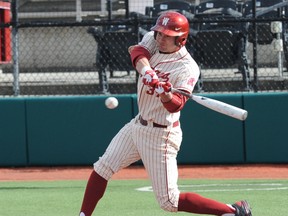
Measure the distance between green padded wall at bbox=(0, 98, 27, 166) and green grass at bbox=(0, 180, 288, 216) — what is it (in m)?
1.40

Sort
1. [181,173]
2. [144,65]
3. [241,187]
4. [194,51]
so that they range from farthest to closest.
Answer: [194,51] < [181,173] < [241,187] < [144,65]

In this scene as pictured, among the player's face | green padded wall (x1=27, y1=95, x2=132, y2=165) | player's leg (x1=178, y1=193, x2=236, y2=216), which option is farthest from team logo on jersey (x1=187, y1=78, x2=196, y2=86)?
green padded wall (x1=27, y1=95, x2=132, y2=165)

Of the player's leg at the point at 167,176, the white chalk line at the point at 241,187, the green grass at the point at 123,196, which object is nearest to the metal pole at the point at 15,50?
the green grass at the point at 123,196

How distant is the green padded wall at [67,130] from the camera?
11.6 meters

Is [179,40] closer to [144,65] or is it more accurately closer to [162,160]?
[144,65]

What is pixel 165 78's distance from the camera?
6.22 m

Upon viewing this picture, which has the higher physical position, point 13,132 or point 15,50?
point 15,50

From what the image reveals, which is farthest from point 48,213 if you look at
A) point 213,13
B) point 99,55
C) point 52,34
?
point 52,34

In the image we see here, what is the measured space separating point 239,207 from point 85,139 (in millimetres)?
5473

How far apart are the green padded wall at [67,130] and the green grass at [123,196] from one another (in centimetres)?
129

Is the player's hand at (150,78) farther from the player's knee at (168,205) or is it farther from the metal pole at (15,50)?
the metal pole at (15,50)

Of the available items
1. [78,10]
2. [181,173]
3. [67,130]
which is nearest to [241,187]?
[181,173]

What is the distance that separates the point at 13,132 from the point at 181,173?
2.45m

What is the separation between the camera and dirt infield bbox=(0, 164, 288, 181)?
10.8m
